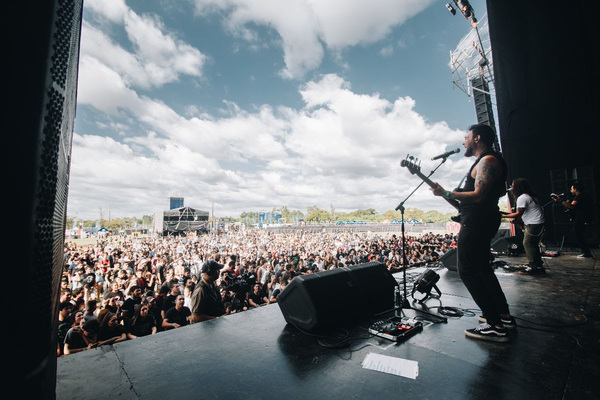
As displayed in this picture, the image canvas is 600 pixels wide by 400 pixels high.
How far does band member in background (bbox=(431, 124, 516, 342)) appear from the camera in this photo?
1.92 metres

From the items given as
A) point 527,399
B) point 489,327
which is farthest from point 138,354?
point 489,327

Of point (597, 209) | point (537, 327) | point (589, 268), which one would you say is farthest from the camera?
point (597, 209)

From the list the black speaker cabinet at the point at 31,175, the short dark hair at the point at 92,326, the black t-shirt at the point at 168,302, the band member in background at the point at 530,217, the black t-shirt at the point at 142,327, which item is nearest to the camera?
the black speaker cabinet at the point at 31,175

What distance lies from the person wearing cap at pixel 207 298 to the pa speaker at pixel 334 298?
65.2 inches

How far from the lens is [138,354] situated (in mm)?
1926

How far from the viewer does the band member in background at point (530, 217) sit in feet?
12.7

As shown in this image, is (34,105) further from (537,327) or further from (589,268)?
(589,268)

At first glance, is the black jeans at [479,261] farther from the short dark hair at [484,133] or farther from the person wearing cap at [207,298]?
the person wearing cap at [207,298]

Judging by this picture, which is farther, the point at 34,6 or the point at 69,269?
the point at 69,269

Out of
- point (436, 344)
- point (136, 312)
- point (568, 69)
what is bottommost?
point (136, 312)

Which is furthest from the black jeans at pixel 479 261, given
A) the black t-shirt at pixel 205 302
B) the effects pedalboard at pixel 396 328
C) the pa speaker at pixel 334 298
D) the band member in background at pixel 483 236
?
the black t-shirt at pixel 205 302

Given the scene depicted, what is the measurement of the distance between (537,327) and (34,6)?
323 cm

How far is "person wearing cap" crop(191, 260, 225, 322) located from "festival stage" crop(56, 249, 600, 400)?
3.96ft

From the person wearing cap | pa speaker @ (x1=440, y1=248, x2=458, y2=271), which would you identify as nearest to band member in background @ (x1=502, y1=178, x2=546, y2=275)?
pa speaker @ (x1=440, y1=248, x2=458, y2=271)
